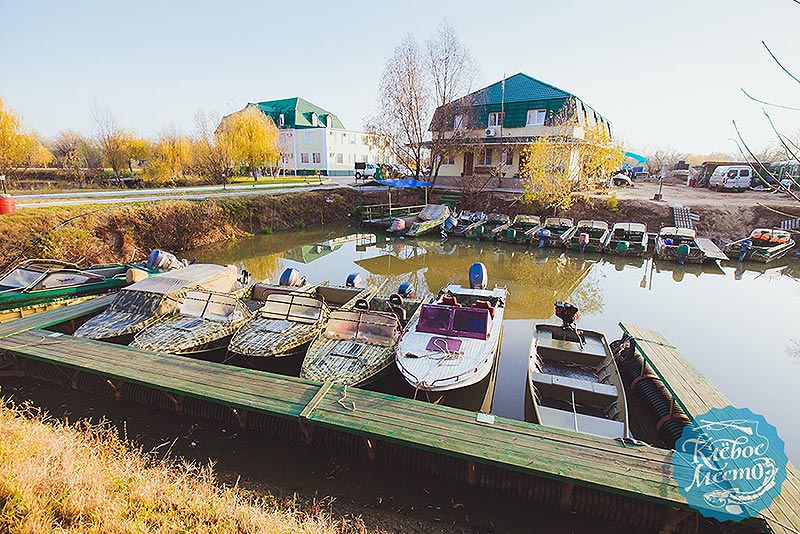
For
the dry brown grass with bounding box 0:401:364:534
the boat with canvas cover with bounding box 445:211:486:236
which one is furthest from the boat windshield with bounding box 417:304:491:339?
the boat with canvas cover with bounding box 445:211:486:236

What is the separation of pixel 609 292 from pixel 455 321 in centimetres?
1083

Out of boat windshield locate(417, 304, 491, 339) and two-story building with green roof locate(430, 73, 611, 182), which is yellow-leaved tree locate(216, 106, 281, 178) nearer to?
two-story building with green roof locate(430, 73, 611, 182)

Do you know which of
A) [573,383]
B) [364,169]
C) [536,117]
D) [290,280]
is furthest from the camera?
[364,169]

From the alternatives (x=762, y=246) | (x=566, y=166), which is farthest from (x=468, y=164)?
(x=762, y=246)

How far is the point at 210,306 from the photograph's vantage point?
37.4 ft

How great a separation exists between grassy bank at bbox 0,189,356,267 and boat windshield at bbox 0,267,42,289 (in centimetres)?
424

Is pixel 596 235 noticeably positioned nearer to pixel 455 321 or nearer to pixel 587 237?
pixel 587 237

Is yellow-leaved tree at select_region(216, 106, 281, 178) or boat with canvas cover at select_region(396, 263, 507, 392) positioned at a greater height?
yellow-leaved tree at select_region(216, 106, 281, 178)

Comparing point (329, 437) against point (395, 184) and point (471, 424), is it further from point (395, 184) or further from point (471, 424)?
point (395, 184)

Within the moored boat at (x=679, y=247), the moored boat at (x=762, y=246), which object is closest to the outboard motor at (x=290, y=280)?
the moored boat at (x=679, y=247)

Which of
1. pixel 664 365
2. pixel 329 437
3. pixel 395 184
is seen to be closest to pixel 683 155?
pixel 395 184

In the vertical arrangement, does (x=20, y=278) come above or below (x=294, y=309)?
above

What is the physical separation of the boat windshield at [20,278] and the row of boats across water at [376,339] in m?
3.84

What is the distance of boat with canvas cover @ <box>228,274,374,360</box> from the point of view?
9.78 meters
